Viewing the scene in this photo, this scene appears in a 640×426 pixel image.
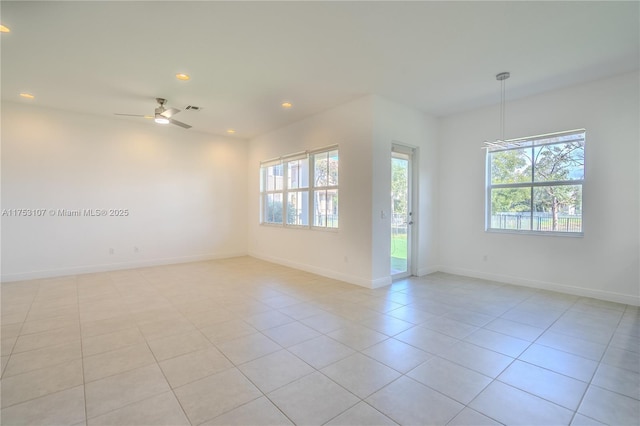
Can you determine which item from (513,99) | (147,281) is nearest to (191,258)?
(147,281)

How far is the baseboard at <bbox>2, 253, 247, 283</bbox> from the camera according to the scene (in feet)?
16.4

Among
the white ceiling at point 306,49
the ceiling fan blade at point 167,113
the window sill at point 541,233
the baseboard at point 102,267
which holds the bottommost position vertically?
the baseboard at point 102,267

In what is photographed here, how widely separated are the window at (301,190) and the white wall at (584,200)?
7.79ft

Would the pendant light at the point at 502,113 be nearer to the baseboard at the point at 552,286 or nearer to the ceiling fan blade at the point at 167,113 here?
the baseboard at the point at 552,286

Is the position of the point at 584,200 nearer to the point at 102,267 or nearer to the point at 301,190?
the point at 301,190

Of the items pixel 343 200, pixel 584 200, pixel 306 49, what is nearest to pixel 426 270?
pixel 343 200

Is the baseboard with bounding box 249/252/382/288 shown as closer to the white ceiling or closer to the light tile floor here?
the light tile floor

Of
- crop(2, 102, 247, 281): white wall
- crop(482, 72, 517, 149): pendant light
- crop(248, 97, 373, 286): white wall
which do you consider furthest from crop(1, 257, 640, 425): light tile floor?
crop(482, 72, 517, 149): pendant light

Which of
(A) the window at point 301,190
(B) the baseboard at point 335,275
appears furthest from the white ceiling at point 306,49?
(B) the baseboard at point 335,275

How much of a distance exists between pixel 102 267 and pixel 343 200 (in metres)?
4.77

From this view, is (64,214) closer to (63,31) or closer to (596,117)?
(63,31)

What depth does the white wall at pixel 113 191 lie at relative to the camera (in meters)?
5.01

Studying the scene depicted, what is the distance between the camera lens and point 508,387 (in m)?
2.10

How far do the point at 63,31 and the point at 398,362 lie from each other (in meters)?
4.33
